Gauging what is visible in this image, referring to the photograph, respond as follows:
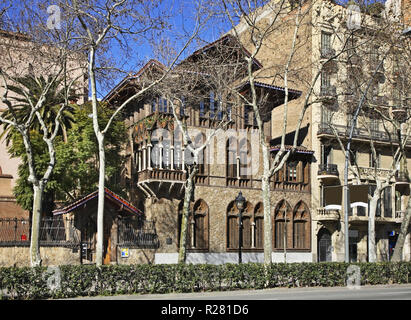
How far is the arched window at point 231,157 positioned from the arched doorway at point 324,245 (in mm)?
9453

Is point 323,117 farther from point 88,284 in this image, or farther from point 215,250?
point 88,284

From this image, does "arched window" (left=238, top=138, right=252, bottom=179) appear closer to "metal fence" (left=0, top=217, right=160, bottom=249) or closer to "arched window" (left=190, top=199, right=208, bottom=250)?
"arched window" (left=190, top=199, right=208, bottom=250)

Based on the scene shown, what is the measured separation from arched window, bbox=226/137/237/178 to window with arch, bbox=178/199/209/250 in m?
3.22

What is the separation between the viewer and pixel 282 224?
43.6 m

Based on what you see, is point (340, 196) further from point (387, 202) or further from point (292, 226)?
point (387, 202)

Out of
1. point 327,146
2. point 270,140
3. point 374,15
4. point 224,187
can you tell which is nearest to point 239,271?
point 374,15

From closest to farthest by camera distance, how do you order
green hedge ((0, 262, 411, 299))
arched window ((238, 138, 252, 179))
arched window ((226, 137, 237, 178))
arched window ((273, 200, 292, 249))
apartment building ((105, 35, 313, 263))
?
green hedge ((0, 262, 411, 299)) < apartment building ((105, 35, 313, 263)) < arched window ((226, 137, 237, 178)) < arched window ((238, 138, 252, 179)) < arched window ((273, 200, 292, 249))

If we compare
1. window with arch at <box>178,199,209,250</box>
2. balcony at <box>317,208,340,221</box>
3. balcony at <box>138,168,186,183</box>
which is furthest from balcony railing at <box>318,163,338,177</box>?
balcony at <box>138,168,186,183</box>

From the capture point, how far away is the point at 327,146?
4603 cm

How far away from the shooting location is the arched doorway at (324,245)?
148 feet

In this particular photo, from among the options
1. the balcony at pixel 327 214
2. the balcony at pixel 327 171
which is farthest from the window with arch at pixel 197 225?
the balcony at pixel 327 171

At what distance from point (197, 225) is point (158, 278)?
18367mm

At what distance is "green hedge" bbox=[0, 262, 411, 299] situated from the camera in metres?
18.3

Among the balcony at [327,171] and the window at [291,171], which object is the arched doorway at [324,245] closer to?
the balcony at [327,171]
